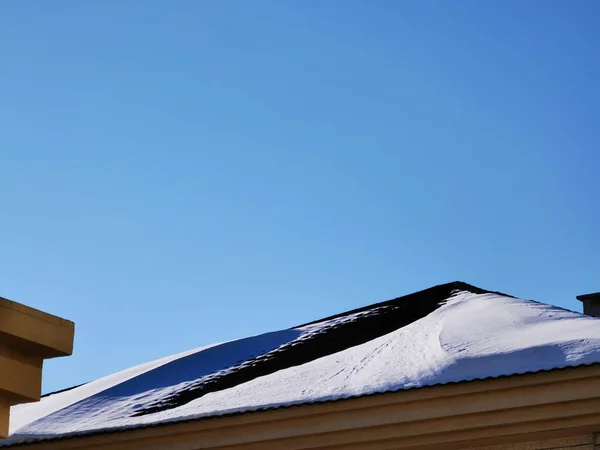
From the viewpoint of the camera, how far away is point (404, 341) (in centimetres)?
901

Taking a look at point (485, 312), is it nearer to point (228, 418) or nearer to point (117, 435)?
point (228, 418)

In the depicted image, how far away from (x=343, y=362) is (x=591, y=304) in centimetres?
397

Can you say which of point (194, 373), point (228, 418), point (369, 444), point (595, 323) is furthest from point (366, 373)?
point (194, 373)

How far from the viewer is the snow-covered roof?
763 centimetres

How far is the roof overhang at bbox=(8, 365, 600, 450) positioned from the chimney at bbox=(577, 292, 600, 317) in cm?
434

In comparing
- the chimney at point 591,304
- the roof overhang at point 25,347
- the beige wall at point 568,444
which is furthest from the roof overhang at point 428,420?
the chimney at point 591,304

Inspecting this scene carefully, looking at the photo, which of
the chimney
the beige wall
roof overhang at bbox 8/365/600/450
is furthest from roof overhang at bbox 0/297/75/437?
the chimney

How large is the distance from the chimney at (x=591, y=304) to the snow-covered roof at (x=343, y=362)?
1.44 m

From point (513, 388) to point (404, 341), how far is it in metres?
1.82

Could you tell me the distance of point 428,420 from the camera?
752 cm

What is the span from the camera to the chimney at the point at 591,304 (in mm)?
11430

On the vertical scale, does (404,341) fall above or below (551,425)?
above

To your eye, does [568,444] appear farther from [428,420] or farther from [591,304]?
[591,304]

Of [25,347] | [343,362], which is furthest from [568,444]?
[25,347]
